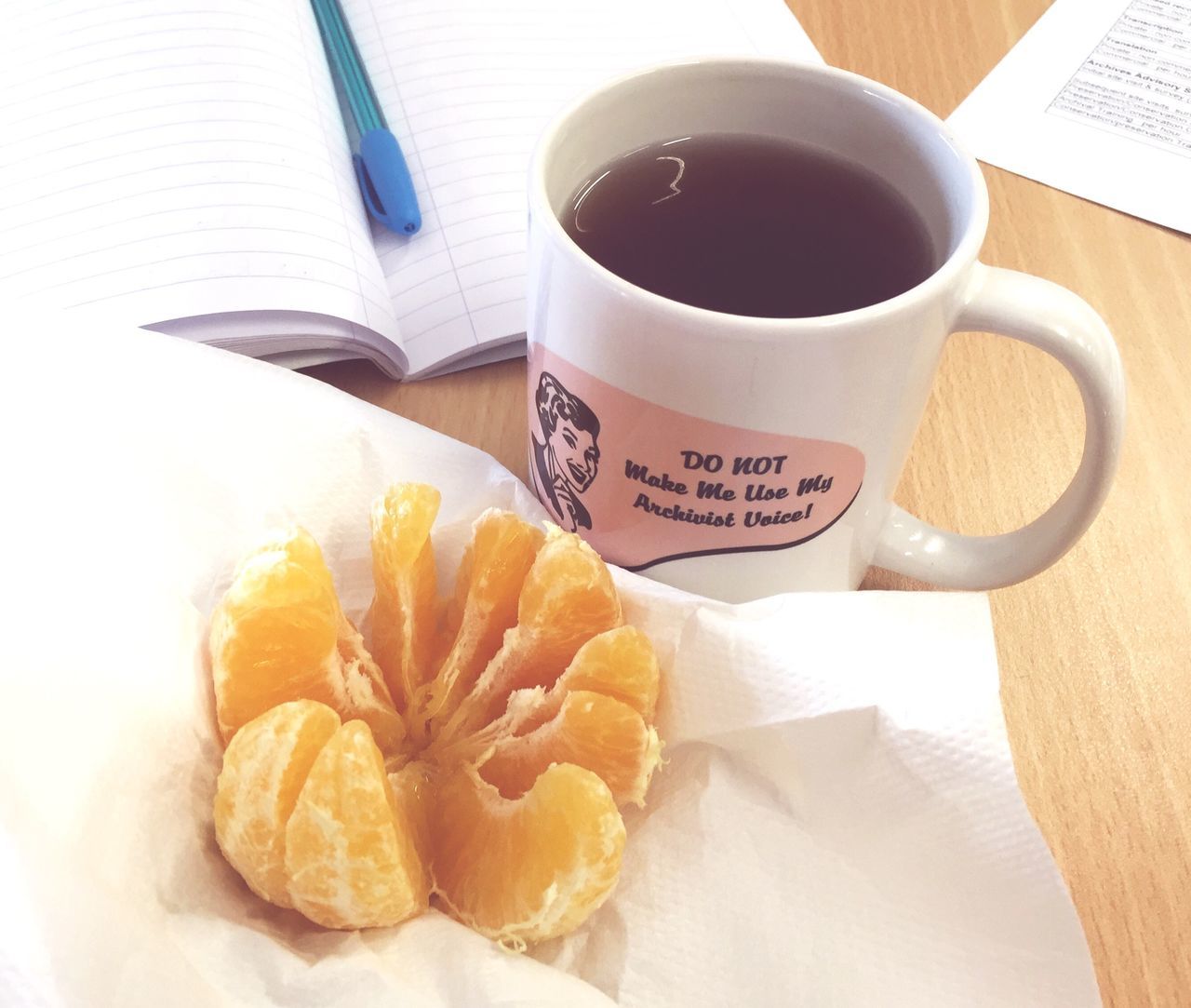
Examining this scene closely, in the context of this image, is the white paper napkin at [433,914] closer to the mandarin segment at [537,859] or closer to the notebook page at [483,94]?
the mandarin segment at [537,859]

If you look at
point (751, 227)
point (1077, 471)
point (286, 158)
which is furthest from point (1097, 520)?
point (286, 158)

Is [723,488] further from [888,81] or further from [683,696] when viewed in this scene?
[888,81]

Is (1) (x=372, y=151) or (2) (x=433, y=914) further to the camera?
(1) (x=372, y=151)

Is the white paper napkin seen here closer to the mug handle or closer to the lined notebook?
the mug handle

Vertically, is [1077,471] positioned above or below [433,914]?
above

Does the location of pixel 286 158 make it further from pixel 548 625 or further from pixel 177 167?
pixel 548 625

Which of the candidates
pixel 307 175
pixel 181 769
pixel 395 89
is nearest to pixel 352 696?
pixel 181 769
